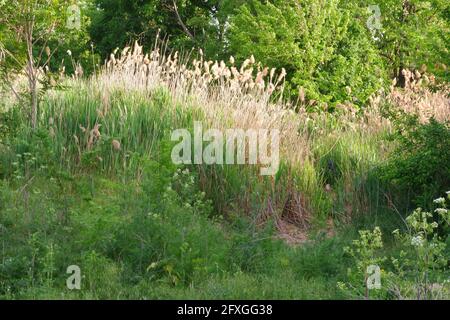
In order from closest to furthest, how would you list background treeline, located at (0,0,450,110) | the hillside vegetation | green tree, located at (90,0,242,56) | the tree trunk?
the hillside vegetation, the tree trunk, background treeline, located at (0,0,450,110), green tree, located at (90,0,242,56)

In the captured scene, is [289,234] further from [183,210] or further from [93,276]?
[93,276]

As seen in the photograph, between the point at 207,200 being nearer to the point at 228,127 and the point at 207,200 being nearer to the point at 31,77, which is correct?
the point at 228,127

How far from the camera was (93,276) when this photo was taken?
205 inches

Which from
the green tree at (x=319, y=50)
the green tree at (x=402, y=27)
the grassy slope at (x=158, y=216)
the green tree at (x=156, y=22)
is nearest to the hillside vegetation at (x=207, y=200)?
the grassy slope at (x=158, y=216)

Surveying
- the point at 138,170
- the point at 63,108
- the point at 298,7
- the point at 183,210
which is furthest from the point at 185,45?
the point at 183,210


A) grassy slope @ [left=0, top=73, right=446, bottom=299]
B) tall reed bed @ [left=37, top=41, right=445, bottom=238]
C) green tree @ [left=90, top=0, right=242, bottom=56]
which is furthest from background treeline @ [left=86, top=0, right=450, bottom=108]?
green tree @ [left=90, top=0, right=242, bottom=56]

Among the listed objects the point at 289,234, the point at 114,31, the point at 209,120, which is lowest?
the point at 289,234

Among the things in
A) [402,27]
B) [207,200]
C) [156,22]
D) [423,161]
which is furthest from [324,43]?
[156,22]

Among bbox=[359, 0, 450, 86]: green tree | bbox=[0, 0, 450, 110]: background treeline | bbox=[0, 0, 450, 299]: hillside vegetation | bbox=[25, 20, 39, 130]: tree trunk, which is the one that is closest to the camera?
bbox=[0, 0, 450, 299]: hillside vegetation

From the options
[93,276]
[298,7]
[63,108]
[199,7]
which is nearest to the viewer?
[93,276]

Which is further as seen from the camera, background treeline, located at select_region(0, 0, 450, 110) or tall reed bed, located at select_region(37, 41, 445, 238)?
background treeline, located at select_region(0, 0, 450, 110)

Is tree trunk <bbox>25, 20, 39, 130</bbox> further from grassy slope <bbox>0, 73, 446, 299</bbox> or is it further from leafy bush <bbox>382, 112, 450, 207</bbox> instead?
leafy bush <bbox>382, 112, 450, 207</bbox>

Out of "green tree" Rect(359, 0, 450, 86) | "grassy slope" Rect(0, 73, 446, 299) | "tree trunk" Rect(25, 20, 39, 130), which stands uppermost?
"green tree" Rect(359, 0, 450, 86)

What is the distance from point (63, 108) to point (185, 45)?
1206cm
